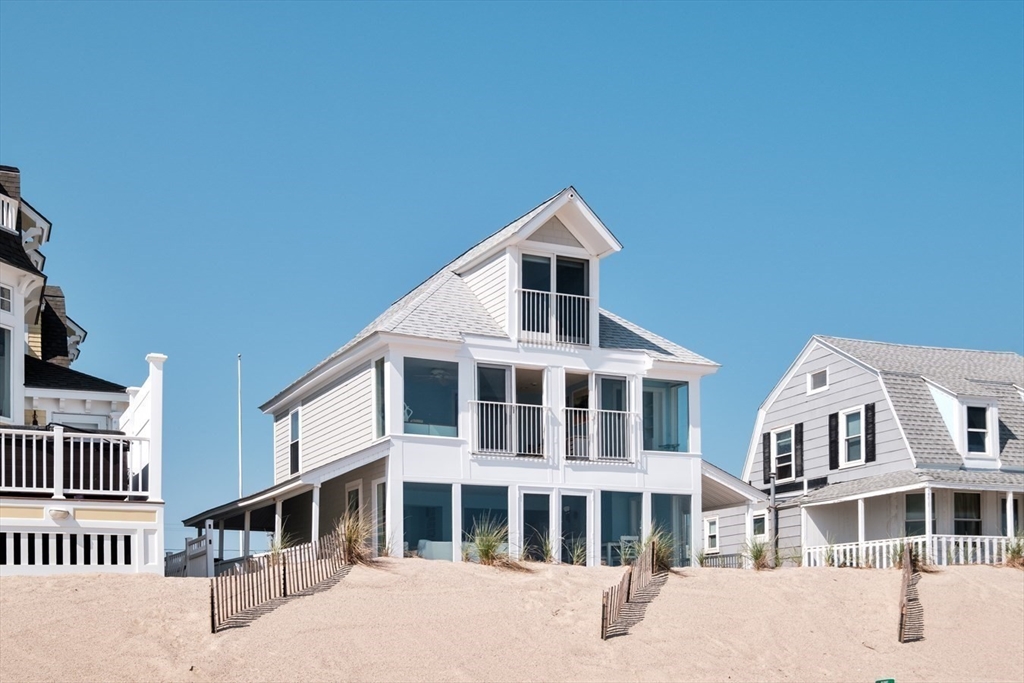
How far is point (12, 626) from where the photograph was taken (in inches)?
778

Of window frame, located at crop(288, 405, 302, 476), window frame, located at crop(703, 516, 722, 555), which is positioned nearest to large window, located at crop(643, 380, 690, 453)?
window frame, located at crop(288, 405, 302, 476)

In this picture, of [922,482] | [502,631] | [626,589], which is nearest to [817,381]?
[922,482]

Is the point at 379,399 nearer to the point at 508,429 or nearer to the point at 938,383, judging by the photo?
the point at 508,429

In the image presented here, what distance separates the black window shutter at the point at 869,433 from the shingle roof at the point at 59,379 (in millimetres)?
19399

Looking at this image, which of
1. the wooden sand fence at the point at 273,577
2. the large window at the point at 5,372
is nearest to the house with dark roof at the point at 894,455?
the wooden sand fence at the point at 273,577

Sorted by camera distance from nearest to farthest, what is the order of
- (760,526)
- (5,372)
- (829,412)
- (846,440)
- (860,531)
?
(5,372), (860,531), (846,440), (829,412), (760,526)

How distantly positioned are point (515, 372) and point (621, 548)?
459 cm

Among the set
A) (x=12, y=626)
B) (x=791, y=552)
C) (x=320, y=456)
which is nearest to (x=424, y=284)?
(x=320, y=456)

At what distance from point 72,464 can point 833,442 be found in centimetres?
2221

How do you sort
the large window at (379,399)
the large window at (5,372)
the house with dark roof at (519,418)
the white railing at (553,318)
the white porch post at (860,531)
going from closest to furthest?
the large window at (5,372) → the house with dark roof at (519,418) → the large window at (379,399) → the white railing at (553,318) → the white porch post at (860,531)

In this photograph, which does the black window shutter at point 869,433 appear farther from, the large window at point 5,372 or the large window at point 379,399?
the large window at point 5,372

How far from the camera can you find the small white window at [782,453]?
131 feet

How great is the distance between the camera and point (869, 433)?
1436 inches

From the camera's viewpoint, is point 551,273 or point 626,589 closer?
point 626,589
